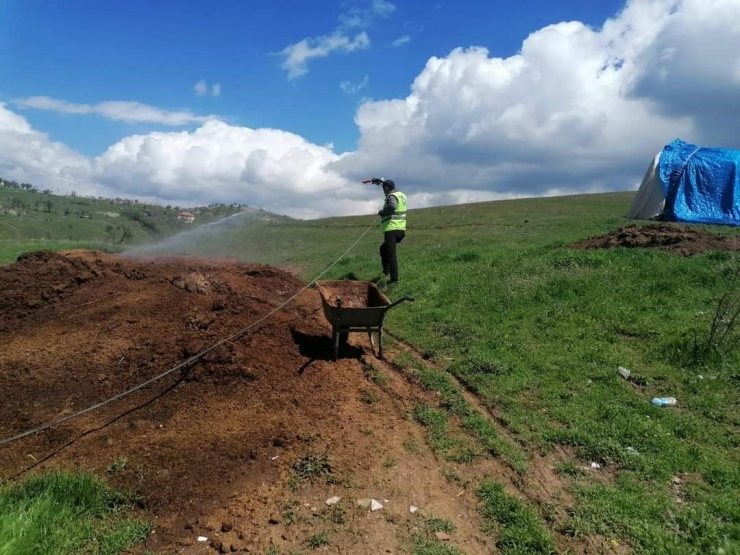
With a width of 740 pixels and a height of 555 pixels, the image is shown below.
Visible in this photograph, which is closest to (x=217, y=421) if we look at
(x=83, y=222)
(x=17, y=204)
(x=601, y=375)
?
(x=601, y=375)

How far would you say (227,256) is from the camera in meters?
20.2

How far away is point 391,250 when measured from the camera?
40.3 feet

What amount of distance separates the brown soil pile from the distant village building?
1081cm

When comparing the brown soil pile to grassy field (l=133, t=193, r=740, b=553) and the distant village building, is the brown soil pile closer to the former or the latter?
grassy field (l=133, t=193, r=740, b=553)

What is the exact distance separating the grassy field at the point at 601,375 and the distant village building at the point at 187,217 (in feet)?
32.4

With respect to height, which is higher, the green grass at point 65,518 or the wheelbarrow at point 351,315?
the wheelbarrow at point 351,315

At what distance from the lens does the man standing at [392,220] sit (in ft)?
39.8

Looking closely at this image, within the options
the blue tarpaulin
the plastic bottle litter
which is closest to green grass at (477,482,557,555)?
the plastic bottle litter

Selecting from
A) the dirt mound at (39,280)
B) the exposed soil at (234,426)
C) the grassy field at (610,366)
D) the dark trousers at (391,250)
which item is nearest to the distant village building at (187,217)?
the dirt mound at (39,280)

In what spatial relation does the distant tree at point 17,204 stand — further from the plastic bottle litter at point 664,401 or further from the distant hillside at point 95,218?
the plastic bottle litter at point 664,401

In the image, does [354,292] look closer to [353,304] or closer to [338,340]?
[353,304]

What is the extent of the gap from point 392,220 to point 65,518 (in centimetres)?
919

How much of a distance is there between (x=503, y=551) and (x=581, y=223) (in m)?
23.7

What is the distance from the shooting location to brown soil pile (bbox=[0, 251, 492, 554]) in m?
4.38
